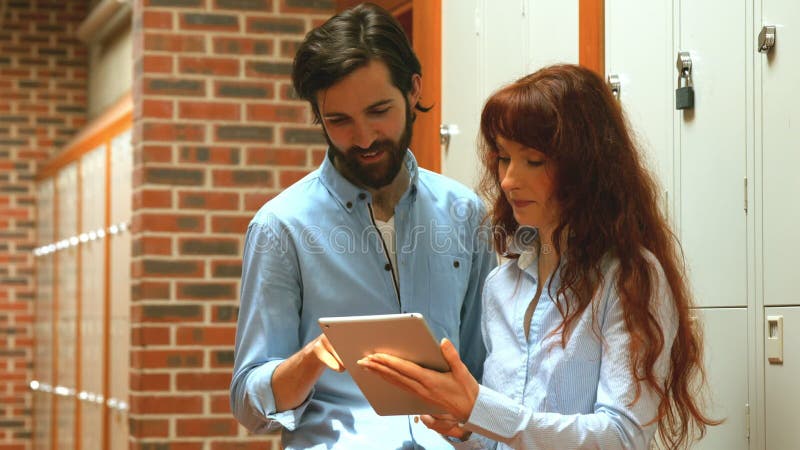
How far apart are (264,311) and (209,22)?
94.5 inches

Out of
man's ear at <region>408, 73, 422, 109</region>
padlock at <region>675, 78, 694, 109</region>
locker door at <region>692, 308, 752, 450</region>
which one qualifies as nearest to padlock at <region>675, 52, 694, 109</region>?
padlock at <region>675, 78, 694, 109</region>

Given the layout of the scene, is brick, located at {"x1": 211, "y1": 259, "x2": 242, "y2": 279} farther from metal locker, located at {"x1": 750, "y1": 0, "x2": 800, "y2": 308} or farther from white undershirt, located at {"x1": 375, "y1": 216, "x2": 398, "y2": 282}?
metal locker, located at {"x1": 750, "y1": 0, "x2": 800, "y2": 308}

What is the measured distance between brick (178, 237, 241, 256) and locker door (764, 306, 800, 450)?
2.63m

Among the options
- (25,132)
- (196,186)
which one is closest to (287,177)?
(196,186)

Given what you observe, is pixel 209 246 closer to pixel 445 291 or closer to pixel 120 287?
pixel 120 287

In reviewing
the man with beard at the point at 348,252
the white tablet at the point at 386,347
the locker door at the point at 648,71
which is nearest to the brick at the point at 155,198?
the man with beard at the point at 348,252

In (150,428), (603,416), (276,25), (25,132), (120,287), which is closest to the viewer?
(603,416)

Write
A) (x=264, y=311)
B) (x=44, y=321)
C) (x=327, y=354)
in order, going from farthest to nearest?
(x=44, y=321), (x=264, y=311), (x=327, y=354)

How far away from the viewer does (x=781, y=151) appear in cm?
204

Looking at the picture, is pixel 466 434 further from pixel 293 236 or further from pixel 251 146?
pixel 251 146

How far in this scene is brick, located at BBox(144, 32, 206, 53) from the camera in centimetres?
435

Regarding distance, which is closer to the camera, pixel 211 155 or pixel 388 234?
pixel 388 234

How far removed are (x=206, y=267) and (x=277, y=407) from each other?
226cm

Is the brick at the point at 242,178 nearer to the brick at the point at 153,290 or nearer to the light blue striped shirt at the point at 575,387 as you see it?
the brick at the point at 153,290
